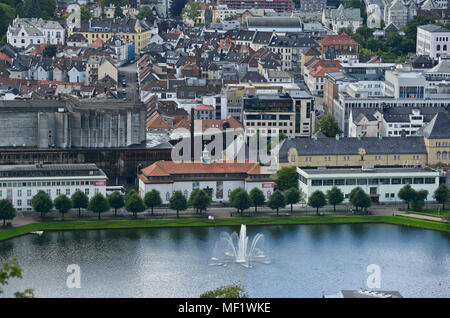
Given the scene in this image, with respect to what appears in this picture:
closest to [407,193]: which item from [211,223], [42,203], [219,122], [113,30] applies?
[211,223]

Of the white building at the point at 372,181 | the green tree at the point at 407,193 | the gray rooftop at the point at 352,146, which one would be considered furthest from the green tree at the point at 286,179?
the green tree at the point at 407,193

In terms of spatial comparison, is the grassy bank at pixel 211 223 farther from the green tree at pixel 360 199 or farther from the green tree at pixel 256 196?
the green tree at pixel 256 196

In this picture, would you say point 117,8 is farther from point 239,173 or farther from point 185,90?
point 239,173

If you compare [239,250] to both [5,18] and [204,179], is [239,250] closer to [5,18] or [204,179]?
[204,179]

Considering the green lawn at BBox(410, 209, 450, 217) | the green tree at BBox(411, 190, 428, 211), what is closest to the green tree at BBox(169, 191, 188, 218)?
the green tree at BBox(411, 190, 428, 211)

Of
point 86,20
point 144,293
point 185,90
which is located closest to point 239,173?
point 144,293

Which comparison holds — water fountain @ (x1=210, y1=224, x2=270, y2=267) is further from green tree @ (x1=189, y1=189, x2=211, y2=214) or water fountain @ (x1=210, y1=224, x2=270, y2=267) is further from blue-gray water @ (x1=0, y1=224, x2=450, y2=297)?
green tree @ (x1=189, y1=189, x2=211, y2=214)
